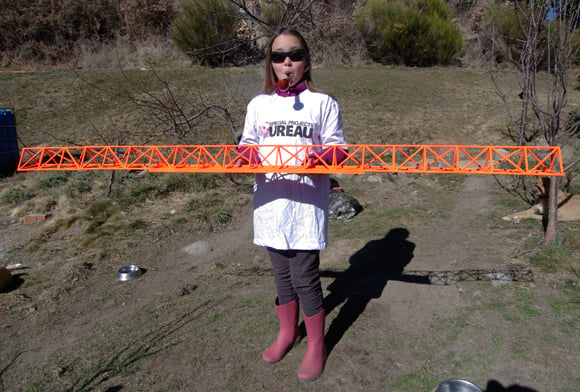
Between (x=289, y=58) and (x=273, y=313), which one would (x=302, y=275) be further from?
(x=289, y=58)

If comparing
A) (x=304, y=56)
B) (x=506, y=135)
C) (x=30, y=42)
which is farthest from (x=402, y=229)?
(x=30, y=42)

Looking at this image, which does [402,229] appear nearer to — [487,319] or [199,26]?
[487,319]

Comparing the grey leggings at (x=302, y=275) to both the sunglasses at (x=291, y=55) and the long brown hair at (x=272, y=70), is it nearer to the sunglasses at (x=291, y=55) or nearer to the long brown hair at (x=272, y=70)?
the long brown hair at (x=272, y=70)

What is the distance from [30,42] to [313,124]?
21.5 m

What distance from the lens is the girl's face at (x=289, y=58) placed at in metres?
2.60

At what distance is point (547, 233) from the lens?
4.45m

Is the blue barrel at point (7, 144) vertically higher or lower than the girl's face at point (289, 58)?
lower

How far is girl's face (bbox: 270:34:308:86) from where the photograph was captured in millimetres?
2596

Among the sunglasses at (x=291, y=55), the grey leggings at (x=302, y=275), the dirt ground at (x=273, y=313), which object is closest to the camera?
the sunglasses at (x=291, y=55)

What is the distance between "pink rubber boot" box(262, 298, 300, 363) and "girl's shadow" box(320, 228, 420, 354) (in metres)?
0.31

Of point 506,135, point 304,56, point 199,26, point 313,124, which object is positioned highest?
point 199,26

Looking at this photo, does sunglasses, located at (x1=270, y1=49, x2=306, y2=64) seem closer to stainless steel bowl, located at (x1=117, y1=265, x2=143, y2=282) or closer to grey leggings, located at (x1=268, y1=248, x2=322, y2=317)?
grey leggings, located at (x1=268, y1=248, x2=322, y2=317)

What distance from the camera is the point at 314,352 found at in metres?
2.83

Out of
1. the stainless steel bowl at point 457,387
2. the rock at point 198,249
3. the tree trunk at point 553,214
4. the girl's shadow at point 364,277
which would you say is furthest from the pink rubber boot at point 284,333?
the tree trunk at point 553,214
